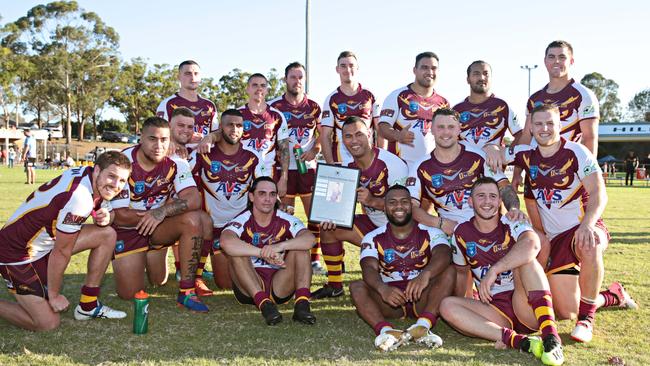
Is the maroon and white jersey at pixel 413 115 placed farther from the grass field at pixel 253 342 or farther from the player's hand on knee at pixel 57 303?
the player's hand on knee at pixel 57 303

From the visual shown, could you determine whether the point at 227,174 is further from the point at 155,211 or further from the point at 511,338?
the point at 511,338

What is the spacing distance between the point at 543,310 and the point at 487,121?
254 cm

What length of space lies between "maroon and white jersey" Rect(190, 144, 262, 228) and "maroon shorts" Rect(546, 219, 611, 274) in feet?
10.3

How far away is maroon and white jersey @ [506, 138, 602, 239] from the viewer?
512cm

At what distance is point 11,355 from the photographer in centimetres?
405

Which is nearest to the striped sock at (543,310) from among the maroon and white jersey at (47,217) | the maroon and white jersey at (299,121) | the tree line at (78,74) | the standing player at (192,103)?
the maroon and white jersey at (47,217)

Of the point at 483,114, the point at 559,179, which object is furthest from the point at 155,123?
the point at 559,179

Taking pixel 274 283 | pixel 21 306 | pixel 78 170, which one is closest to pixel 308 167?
pixel 274 283

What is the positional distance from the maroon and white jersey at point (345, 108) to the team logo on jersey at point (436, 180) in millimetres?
1968

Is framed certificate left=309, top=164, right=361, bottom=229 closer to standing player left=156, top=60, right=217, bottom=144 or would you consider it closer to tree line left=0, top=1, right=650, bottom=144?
standing player left=156, top=60, right=217, bottom=144

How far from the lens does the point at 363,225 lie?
19.9 feet

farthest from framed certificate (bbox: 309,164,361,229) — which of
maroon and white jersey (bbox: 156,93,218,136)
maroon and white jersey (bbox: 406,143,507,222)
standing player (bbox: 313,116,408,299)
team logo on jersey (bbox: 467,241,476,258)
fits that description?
maroon and white jersey (bbox: 156,93,218,136)

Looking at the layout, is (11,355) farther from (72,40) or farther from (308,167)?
(72,40)

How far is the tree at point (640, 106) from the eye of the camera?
285ft
